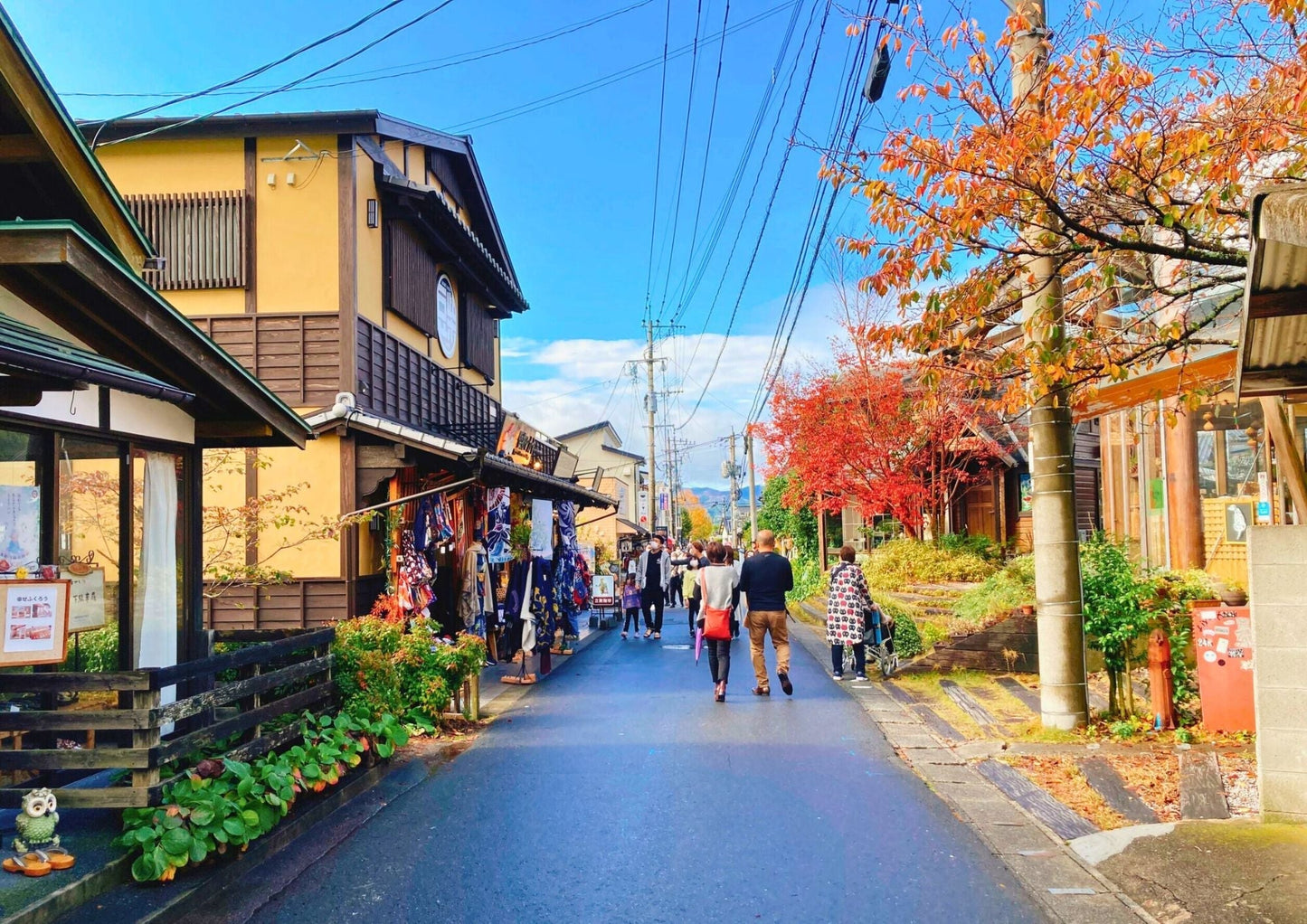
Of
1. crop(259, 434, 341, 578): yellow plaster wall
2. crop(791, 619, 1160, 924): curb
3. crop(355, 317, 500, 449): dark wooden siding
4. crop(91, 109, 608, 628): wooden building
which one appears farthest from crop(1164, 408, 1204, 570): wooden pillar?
crop(259, 434, 341, 578): yellow plaster wall

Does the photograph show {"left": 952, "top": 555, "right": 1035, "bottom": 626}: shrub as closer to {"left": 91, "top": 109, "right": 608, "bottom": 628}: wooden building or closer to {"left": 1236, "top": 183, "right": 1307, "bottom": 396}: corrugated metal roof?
{"left": 1236, "top": 183, "right": 1307, "bottom": 396}: corrugated metal roof

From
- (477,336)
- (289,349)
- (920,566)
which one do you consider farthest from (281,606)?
(920,566)

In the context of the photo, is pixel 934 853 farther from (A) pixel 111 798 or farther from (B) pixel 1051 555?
(A) pixel 111 798

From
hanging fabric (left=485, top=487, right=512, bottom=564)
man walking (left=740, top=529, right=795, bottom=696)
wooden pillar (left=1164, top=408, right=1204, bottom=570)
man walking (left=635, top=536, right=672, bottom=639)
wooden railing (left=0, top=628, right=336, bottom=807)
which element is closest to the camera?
wooden railing (left=0, top=628, right=336, bottom=807)

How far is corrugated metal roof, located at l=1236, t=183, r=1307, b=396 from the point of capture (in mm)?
4156

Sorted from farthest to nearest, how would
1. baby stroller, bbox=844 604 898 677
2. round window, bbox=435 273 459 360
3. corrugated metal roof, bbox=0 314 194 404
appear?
round window, bbox=435 273 459 360
baby stroller, bbox=844 604 898 677
corrugated metal roof, bbox=0 314 194 404

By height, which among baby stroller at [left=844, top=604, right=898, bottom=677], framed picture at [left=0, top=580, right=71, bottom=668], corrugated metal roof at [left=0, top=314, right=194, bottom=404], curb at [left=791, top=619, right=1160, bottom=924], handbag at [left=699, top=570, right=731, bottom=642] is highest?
corrugated metal roof at [left=0, top=314, right=194, bottom=404]

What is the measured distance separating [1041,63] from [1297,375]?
3170 millimetres

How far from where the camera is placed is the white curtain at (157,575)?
710cm

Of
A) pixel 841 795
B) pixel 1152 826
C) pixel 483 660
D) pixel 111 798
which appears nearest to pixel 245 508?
pixel 483 660

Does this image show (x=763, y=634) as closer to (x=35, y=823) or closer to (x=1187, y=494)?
(x=1187, y=494)

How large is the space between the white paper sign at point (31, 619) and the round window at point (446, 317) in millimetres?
10523

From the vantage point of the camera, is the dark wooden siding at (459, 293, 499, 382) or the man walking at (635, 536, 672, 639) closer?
the dark wooden siding at (459, 293, 499, 382)

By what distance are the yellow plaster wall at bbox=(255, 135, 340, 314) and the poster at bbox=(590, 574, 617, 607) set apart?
11.7 meters
